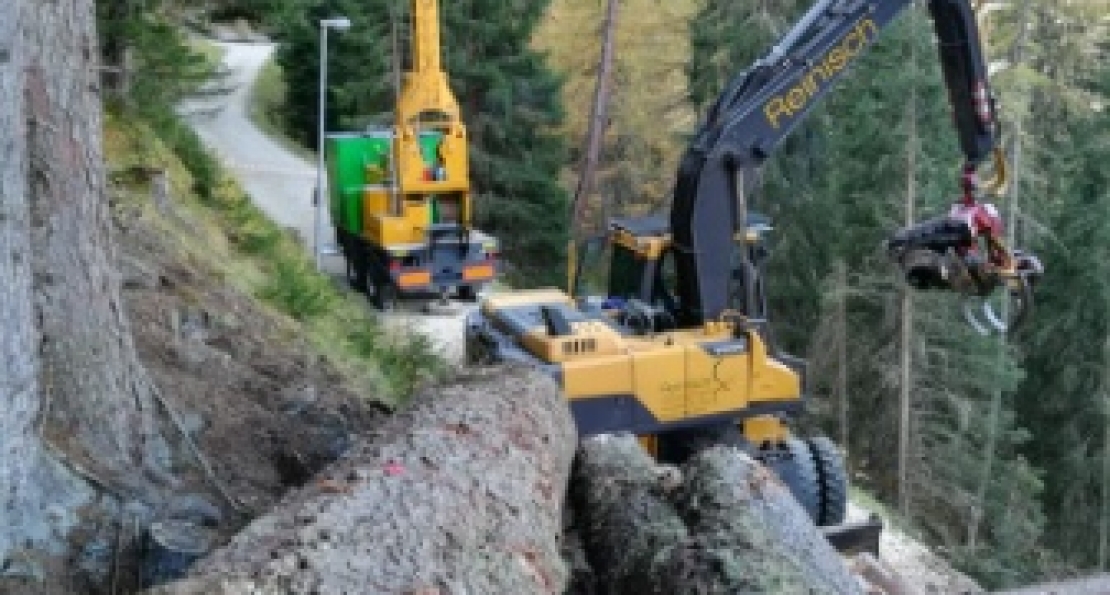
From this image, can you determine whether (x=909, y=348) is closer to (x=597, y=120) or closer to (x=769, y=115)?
(x=597, y=120)

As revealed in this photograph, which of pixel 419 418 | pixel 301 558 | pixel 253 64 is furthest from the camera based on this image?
pixel 253 64

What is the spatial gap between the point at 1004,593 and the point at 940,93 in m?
15.0

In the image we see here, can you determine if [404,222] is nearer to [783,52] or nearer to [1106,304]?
[783,52]

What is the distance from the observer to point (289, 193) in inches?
1065

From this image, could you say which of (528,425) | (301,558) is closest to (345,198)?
(528,425)

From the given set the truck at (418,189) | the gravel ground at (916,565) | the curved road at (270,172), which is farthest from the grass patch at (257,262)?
the gravel ground at (916,565)

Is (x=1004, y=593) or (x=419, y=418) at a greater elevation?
(x=419, y=418)

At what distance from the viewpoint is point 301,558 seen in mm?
3955

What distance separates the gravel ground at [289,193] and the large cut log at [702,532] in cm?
421

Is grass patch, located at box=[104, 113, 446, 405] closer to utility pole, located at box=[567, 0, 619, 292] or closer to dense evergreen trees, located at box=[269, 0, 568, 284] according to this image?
utility pole, located at box=[567, 0, 619, 292]

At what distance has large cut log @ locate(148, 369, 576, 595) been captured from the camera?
13.1 ft

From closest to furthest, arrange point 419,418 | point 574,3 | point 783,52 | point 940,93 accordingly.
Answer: point 419,418 → point 783,52 → point 940,93 → point 574,3

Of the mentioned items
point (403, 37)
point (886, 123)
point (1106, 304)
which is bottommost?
point (1106, 304)

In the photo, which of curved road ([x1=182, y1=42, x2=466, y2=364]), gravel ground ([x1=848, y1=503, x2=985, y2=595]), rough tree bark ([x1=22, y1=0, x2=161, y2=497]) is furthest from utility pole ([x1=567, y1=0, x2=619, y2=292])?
rough tree bark ([x1=22, y1=0, x2=161, y2=497])
